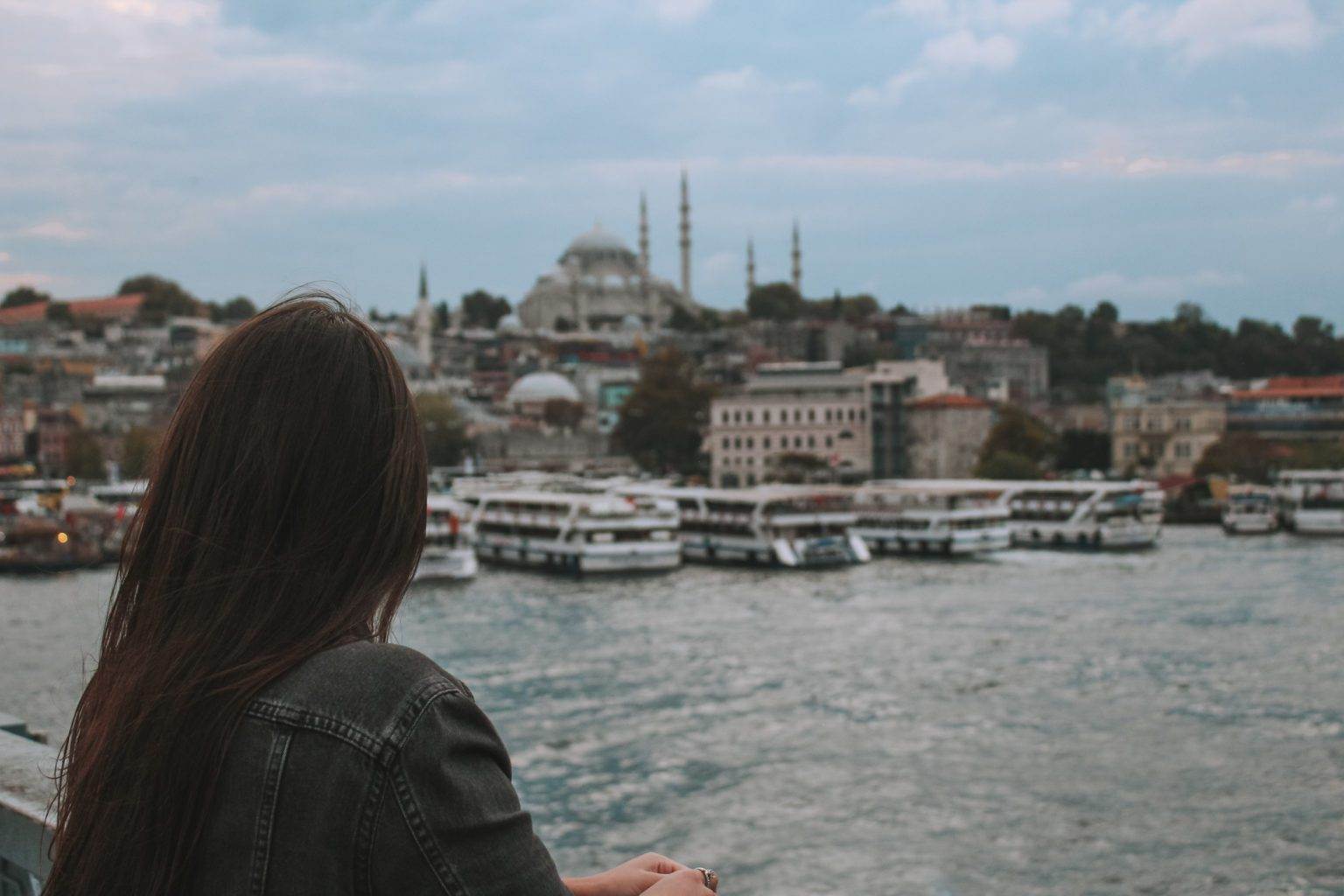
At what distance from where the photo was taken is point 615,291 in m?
82.9

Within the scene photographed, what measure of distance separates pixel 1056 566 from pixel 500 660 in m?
13.0

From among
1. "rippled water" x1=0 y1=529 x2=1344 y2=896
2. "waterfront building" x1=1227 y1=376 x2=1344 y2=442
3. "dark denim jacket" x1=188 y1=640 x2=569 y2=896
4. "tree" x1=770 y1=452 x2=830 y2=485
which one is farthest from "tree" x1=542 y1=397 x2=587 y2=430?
"dark denim jacket" x1=188 y1=640 x2=569 y2=896

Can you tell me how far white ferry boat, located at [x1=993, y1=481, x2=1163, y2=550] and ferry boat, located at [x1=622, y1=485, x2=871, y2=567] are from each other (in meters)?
4.05

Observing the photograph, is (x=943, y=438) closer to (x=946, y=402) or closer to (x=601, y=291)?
(x=946, y=402)

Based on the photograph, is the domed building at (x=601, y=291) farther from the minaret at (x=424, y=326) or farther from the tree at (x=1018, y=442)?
the tree at (x=1018, y=442)

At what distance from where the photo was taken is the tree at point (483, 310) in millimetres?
91812

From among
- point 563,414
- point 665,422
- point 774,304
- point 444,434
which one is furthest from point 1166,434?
point 774,304

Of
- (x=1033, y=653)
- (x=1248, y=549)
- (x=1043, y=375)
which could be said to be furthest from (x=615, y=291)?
(x=1033, y=653)

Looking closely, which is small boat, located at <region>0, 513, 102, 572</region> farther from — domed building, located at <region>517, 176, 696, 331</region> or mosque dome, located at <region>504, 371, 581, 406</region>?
domed building, located at <region>517, 176, 696, 331</region>

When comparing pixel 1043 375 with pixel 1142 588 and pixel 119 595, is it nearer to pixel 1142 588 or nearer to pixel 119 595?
pixel 1142 588

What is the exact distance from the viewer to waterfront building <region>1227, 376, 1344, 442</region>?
4575 cm

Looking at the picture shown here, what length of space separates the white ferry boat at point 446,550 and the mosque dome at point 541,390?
3402 cm

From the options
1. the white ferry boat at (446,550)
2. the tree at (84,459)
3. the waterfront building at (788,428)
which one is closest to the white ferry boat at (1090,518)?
the white ferry boat at (446,550)

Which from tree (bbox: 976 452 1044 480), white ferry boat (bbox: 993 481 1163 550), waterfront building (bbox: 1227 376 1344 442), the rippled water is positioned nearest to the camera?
Answer: the rippled water
